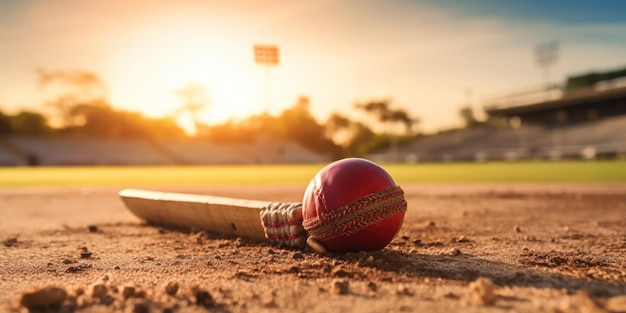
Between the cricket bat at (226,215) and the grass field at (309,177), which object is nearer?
the cricket bat at (226,215)

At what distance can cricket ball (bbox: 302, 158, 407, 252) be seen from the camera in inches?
190

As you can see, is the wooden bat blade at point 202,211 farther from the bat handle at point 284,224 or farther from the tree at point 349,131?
the tree at point 349,131

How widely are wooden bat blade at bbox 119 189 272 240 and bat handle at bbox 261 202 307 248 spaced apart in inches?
6.9

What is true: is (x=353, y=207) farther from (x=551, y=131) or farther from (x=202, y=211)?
(x=551, y=131)

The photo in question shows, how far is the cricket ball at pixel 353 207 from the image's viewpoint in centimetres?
482

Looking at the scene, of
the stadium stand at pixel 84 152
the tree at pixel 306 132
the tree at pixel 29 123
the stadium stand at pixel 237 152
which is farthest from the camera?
the tree at pixel 306 132

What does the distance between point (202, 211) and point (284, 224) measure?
6.04 feet

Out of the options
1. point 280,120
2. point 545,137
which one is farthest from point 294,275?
point 280,120

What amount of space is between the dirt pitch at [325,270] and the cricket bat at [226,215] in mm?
191

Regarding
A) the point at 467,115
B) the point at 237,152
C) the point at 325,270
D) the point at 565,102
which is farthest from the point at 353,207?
the point at 467,115

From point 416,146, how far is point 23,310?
67697 millimetres

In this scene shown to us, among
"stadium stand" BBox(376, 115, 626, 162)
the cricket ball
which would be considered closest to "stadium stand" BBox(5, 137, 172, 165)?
"stadium stand" BBox(376, 115, 626, 162)

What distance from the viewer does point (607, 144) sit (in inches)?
1868

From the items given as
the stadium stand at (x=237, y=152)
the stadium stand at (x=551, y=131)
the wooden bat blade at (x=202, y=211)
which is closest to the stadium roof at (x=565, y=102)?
the stadium stand at (x=551, y=131)
